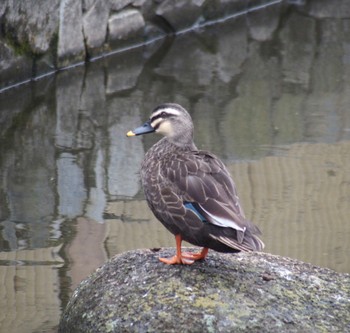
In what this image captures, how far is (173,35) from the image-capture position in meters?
12.7

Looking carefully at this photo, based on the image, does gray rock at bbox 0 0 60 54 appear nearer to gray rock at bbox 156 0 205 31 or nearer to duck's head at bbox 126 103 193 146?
gray rock at bbox 156 0 205 31

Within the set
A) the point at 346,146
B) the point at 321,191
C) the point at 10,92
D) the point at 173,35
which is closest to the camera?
the point at 321,191

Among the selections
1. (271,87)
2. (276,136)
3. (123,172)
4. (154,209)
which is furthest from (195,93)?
(154,209)

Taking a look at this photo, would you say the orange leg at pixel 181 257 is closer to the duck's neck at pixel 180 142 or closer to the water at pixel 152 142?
the duck's neck at pixel 180 142

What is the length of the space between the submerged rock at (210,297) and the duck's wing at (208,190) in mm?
334

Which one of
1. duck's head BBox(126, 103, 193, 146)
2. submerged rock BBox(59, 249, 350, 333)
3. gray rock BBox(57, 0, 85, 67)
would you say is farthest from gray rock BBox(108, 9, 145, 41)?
submerged rock BBox(59, 249, 350, 333)

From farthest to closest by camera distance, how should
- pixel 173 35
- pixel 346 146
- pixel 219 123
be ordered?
pixel 173 35
pixel 219 123
pixel 346 146

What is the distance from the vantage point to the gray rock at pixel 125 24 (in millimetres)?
11615

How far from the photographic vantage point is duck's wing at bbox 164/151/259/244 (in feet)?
15.2

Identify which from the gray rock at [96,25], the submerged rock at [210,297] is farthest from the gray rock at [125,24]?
the submerged rock at [210,297]

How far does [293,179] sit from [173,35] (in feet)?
A: 16.7

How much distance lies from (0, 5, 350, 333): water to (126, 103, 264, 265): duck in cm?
121

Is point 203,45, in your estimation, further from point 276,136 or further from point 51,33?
point 276,136

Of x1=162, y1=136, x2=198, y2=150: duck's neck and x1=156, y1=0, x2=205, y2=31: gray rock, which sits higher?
x1=156, y1=0, x2=205, y2=31: gray rock
